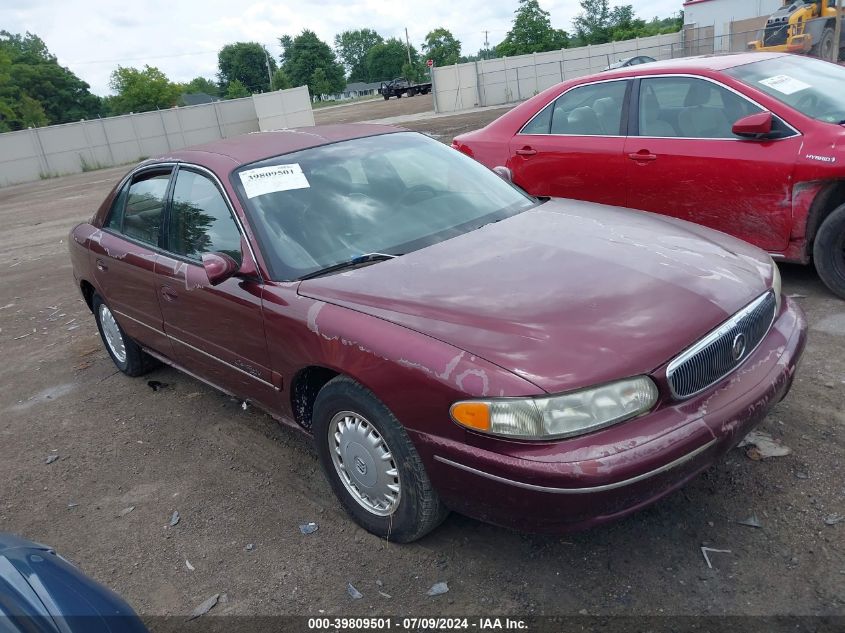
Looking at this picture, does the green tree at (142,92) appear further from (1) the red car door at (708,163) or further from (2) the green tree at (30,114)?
(1) the red car door at (708,163)

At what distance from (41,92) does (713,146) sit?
289 ft

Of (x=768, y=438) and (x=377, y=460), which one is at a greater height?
(x=377, y=460)

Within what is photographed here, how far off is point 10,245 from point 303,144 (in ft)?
36.6

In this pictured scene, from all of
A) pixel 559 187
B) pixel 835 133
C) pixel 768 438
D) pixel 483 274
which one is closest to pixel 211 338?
pixel 483 274

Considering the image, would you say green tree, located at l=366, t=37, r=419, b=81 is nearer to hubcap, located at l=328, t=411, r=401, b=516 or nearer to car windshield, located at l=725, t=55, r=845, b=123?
car windshield, located at l=725, t=55, r=845, b=123

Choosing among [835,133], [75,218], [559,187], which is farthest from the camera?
[75,218]

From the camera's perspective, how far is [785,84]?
5086 millimetres

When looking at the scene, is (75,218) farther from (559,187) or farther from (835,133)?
(835,133)

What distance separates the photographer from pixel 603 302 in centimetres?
269

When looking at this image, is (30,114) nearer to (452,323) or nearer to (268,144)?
(268,144)

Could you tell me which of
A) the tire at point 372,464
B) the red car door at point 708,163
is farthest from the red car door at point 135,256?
the red car door at point 708,163

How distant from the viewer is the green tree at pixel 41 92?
68188 mm

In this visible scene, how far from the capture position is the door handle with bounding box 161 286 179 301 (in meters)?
4.03

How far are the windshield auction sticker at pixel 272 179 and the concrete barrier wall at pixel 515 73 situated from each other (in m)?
33.5
